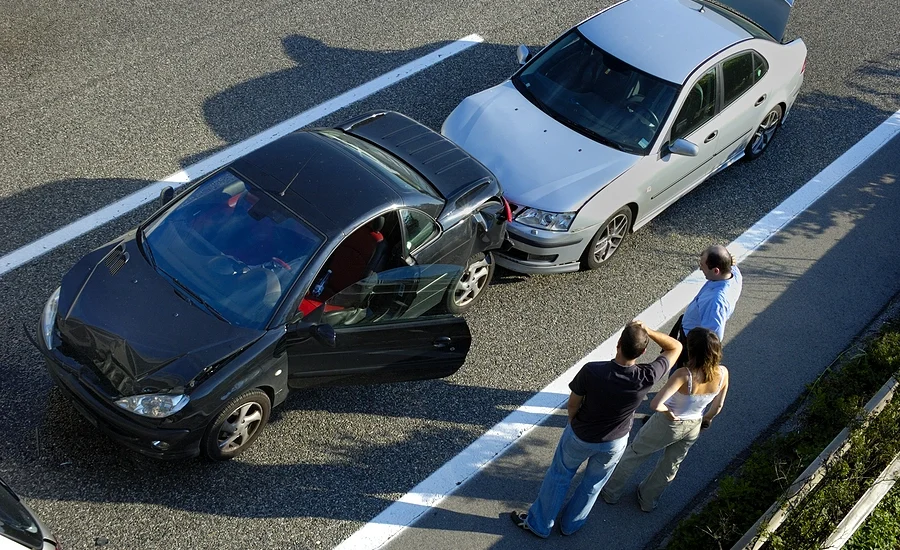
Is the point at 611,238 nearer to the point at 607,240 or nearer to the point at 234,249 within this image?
the point at 607,240

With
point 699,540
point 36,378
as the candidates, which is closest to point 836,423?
point 699,540

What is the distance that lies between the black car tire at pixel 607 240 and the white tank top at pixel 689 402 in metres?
2.53

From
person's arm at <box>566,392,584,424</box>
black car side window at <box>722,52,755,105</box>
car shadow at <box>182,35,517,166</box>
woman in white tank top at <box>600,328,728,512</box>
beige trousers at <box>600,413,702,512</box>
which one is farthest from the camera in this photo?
car shadow at <box>182,35,517,166</box>

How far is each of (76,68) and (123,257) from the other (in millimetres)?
4404

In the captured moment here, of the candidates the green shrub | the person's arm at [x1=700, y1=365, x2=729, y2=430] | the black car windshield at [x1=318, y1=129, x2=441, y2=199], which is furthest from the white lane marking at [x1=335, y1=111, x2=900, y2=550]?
the black car windshield at [x1=318, y1=129, x2=441, y2=199]

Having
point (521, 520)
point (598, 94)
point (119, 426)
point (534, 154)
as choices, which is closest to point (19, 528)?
point (119, 426)

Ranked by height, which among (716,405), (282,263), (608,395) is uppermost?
(282,263)

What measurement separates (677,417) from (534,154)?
3172mm

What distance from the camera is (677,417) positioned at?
5.51m

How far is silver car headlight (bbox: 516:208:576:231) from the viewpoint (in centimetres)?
750

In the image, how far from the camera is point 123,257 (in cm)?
614

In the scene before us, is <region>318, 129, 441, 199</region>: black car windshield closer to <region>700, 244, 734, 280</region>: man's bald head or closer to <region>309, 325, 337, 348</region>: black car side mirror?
<region>309, 325, 337, 348</region>: black car side mirror

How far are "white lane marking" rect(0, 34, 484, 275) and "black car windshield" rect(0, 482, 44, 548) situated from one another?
2891mm

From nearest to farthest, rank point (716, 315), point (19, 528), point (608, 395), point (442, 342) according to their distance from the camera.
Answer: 1. point (19, 528)
2. point (608, 395)
3. point (716, 315)
4. point (442, 342)
